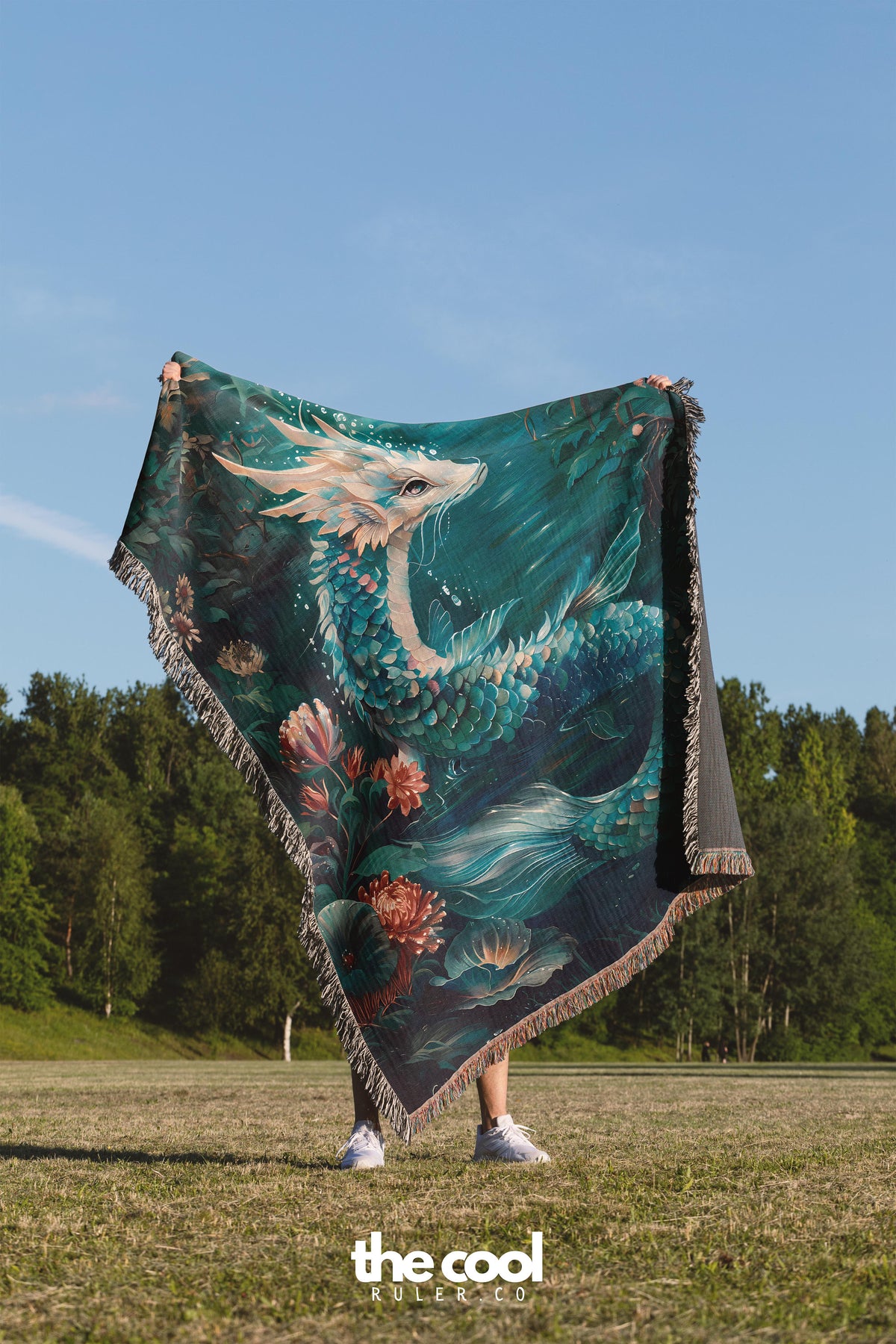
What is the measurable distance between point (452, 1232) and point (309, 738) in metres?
2.43

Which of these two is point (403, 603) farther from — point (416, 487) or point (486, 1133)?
point (486, 1133)

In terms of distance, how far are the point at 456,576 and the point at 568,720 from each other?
0.85m

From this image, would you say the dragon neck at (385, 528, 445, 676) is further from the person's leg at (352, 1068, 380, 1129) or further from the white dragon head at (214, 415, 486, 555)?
the person's leg at (352, 1068, 380, 1129)

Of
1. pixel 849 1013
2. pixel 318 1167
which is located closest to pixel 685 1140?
pixel 318 1167

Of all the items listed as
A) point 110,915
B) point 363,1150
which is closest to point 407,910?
point 363,1150

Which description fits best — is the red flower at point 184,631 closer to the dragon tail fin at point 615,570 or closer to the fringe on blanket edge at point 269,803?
the fringe on blanket edge at point 269,803

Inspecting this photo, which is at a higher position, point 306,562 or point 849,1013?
point 306,562

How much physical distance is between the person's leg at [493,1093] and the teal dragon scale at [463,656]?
69cm

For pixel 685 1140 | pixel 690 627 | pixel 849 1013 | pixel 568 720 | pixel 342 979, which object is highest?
pixel 690 627

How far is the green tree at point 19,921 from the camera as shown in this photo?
42656mm

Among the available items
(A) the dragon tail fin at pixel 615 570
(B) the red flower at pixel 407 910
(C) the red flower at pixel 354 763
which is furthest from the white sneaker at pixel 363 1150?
(A) the dragon tail fin at pixel 615 570

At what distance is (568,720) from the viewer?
17.5ft

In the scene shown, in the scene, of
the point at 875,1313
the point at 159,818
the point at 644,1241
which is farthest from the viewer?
the point at 159,818

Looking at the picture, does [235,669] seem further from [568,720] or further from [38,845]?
[38,845]
